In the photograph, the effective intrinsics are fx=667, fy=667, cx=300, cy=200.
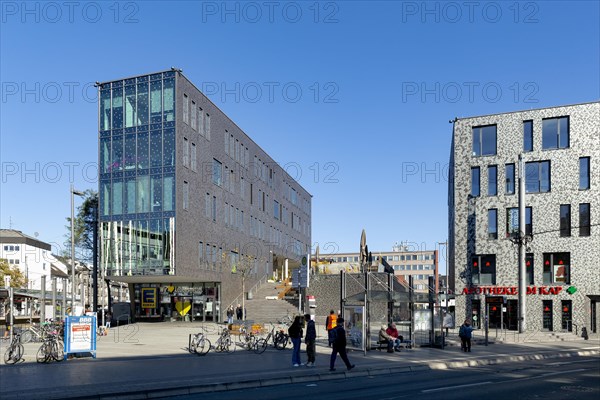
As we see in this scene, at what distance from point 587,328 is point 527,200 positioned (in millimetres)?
10361

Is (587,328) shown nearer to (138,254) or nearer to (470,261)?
(470,261)

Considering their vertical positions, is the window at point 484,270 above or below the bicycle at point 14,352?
above

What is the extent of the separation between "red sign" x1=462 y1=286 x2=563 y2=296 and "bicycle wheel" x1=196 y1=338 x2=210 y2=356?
3015 centimetres

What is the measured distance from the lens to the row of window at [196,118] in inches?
2114

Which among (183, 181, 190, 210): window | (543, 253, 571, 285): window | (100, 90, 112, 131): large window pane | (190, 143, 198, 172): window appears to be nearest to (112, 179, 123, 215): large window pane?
(100, 90, 112, 131): large window pane

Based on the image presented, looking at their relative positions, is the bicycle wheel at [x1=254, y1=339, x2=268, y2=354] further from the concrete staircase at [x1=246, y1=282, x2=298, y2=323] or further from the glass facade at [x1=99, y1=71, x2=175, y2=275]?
the concrete staircase at [x1=246, y1=282, x2=298, y2=323]

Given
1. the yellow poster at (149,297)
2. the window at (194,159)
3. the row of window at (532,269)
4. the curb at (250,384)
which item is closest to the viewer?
the curb at (250,384)

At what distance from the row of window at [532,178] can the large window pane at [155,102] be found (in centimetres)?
2585

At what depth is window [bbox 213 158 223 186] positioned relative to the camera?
198 feet

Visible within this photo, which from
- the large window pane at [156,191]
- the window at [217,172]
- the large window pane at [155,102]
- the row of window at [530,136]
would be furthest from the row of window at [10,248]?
the row of window at [530,136]

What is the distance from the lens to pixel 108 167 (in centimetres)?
5334

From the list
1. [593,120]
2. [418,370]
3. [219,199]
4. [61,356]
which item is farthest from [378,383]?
[219,199]

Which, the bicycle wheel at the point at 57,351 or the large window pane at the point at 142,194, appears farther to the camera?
the large window pane at the point at 142,194

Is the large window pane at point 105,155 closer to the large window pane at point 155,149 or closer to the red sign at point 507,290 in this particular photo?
the large window pane at point 155,149
